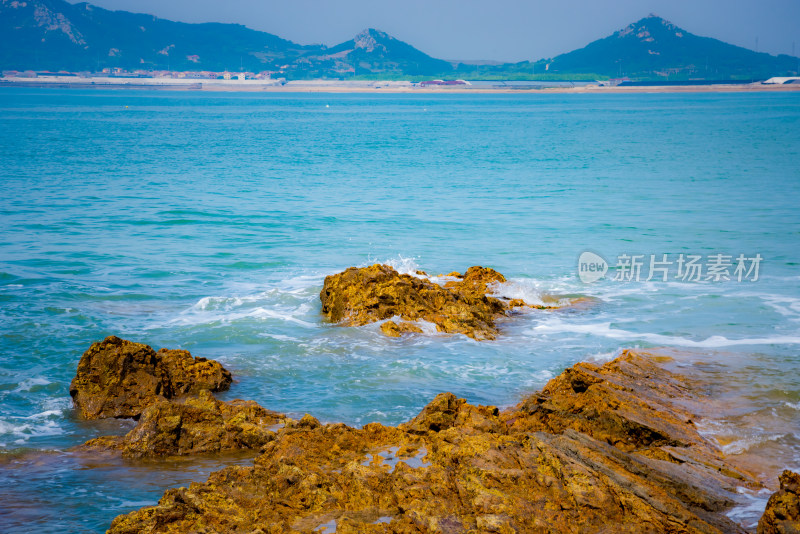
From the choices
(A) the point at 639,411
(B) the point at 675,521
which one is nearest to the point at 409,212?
(A) the point at 639,411

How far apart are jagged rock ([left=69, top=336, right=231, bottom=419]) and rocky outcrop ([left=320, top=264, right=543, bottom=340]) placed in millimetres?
3891

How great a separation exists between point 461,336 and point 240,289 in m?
5.94

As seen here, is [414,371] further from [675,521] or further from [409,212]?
[409,212]

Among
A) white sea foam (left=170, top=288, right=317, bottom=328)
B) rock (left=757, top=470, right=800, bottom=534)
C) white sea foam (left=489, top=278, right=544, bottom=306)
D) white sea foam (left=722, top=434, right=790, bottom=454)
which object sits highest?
rock (left=757, top=470, right=800, bottom=534)

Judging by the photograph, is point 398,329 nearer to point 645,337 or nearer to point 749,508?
point 645,337

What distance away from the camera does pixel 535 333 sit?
1245 cm

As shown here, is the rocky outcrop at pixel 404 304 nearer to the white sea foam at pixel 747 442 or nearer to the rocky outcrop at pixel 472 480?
the rocky outcrop at pixel 472 480

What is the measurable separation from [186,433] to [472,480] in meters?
3.56

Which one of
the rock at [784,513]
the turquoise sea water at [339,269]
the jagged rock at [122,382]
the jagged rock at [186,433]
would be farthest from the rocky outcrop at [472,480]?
the jagged rock at [122,382]

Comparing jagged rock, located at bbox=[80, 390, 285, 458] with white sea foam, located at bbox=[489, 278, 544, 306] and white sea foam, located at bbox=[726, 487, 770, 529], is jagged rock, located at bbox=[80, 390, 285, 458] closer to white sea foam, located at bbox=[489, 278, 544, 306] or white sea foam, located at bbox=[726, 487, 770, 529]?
white sea foam, located at bbox=[726, 487, 770, 529]

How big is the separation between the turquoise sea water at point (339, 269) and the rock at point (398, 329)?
0.29 m

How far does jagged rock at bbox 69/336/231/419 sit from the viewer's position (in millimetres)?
8992

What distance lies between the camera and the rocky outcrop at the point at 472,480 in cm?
557

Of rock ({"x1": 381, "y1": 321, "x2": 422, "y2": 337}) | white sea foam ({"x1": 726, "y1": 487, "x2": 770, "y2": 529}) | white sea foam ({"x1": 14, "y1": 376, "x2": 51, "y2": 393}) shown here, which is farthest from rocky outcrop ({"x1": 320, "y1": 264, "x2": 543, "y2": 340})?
white sea foam ({"x1": 726, "y1": 487, "x2": 770, "y2": 529})
